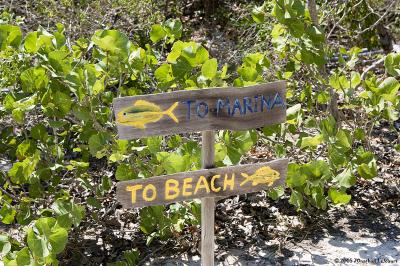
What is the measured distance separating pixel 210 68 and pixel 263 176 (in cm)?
56

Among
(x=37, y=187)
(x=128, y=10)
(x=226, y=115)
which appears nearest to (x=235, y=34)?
(x=128, y=10)

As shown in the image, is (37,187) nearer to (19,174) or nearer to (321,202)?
(19,174)

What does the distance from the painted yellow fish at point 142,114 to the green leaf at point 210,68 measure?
463 mm

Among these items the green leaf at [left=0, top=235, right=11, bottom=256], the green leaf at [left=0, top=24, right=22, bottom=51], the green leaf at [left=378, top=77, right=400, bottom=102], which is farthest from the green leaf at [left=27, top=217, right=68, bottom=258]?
the green leaf at [left=378, top=77, right=400, bottom=102]

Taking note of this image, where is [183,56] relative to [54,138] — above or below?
above

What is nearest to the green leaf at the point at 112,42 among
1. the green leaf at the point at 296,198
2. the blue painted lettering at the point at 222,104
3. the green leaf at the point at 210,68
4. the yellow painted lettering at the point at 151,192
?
the green leaf at the point at 210,68

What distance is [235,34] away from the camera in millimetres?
6387

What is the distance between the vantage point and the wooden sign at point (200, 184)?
2355 mm

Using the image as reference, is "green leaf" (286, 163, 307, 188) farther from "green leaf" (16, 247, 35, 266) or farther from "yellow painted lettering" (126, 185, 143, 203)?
"green leaf" (16, 247, 35, 266)

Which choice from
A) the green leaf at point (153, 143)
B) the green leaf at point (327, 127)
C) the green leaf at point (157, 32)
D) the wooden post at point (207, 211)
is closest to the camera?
the wooden post at point (207, 211)

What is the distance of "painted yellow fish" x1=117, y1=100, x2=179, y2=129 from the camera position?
2299 millimetres

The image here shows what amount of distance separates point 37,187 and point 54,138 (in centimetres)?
29

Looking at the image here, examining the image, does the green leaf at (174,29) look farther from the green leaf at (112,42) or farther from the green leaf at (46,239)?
the green leaf at (46,239)

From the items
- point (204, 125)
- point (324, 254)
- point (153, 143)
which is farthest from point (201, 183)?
point (324, 254)
